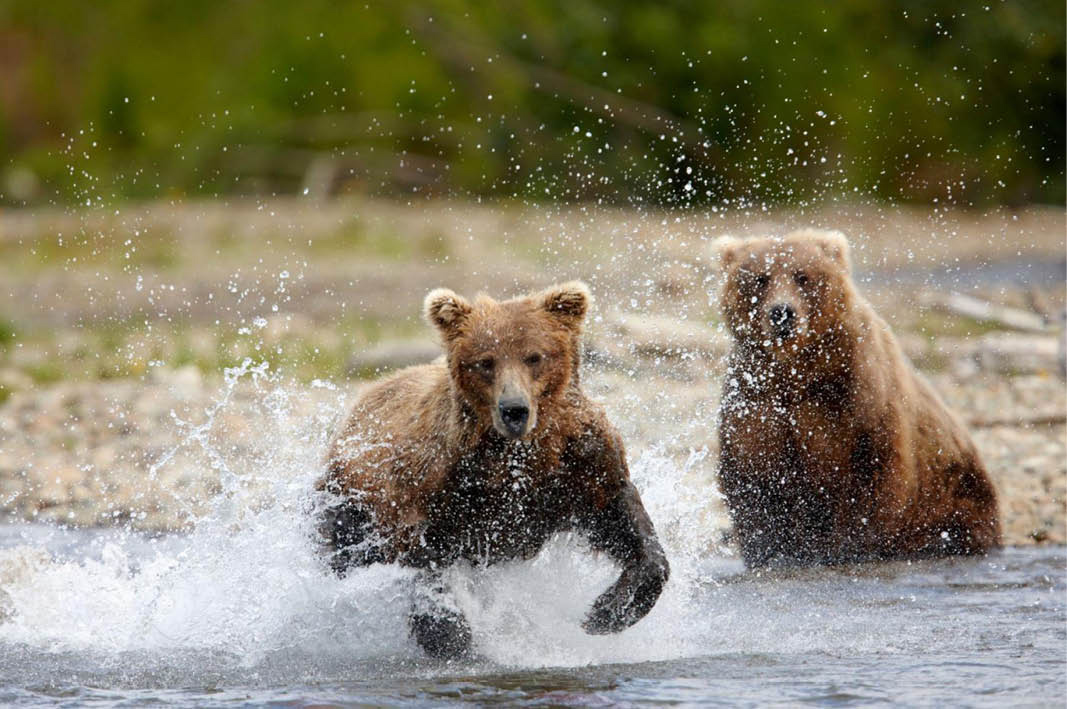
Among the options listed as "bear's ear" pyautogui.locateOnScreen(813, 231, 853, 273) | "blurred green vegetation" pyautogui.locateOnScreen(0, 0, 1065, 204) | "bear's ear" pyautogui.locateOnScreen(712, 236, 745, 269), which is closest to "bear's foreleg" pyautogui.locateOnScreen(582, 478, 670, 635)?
"bear's ear" pyautogui.locateOnScreen(712, 236, 745, 269)

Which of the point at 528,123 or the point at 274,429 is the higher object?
the point at 528,123

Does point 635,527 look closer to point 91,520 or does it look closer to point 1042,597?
point 1042,597

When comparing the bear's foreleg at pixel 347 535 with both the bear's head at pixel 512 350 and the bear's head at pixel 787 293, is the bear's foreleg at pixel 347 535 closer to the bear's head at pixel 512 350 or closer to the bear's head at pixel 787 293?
the bear's head at pixel 512 350

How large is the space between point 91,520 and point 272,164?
46.4 feet

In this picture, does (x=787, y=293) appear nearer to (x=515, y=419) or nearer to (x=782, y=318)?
(x=782, y=318)

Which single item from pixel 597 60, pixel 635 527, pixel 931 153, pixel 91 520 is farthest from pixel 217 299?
pixel 931 153

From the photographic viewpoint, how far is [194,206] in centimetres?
1991

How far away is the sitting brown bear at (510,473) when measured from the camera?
213 inches

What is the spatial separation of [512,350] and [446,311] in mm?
338

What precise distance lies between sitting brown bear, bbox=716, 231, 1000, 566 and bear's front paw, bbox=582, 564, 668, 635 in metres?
1.32

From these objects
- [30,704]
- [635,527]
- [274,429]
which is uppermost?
[274,429]

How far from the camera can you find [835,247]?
6777mm

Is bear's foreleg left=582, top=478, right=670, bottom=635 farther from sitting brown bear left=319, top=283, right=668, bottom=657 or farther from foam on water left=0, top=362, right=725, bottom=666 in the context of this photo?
foam on water left=0, top=362, right=725, bottom=666

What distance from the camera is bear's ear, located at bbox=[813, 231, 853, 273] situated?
22.1ft
